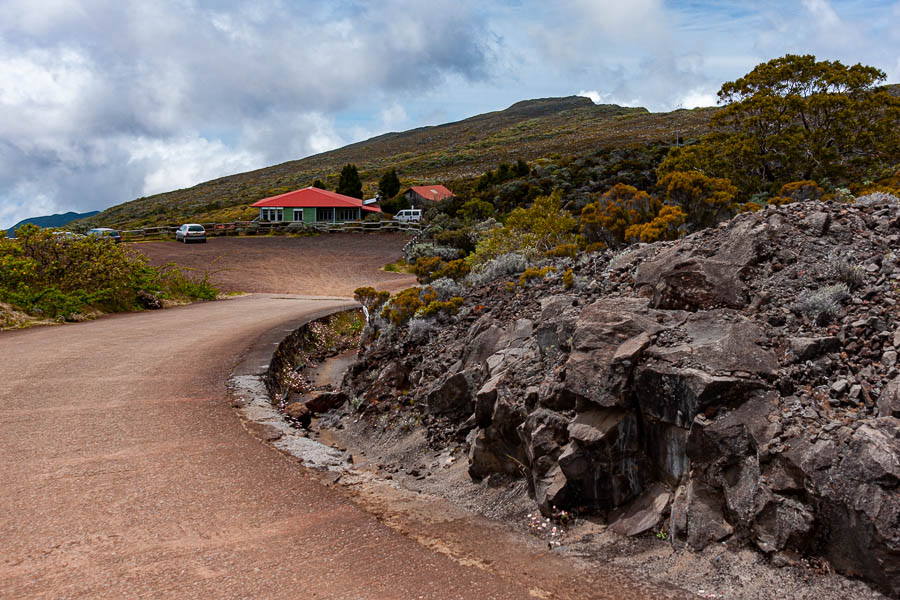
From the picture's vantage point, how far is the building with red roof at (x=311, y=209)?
51591 millimetres

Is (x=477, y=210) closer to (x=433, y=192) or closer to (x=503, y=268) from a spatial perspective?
(x=433, y=192)

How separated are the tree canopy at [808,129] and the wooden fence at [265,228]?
26.8 meters

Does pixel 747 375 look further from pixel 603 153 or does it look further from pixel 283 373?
pixel 603 153

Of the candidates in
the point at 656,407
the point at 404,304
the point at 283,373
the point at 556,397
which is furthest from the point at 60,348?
the point at 656,407

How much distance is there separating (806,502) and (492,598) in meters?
2.15

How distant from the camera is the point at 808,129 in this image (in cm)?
1800

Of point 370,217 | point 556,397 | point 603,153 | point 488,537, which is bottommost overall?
point 488,537

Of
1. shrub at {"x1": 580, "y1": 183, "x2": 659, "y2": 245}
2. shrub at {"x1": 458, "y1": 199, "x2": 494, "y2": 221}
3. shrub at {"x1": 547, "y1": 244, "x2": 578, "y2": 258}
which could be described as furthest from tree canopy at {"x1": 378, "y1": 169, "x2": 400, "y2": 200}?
shrub at {"x1": 547, "y1": 244, "x2": 578, "y2": 258}

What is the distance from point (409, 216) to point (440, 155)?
2118 inches

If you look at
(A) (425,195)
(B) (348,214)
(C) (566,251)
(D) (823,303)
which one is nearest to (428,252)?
(C) (566,251)

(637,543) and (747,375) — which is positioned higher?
(747,375)

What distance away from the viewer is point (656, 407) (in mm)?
4992

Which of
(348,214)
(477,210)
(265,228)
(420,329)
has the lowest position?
(420,329)

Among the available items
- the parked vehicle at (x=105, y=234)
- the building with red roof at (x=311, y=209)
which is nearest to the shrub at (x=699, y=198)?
the parked vehicle at (x=105, y=234)
